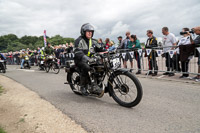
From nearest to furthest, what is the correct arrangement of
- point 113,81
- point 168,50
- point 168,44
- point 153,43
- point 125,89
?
1. point 125,89
2. point 113,81
3. point 168,50
4. point 168,44
5. point 153,43

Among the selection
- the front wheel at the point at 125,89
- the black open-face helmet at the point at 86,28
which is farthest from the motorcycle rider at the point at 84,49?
the front wheel at the point at 125,89

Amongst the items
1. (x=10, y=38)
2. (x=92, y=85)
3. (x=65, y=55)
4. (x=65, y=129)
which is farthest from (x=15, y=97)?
(x=10, y=38)

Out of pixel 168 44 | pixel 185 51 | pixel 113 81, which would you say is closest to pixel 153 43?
pixel 168 44

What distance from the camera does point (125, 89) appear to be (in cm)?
337

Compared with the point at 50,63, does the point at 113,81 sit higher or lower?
lower

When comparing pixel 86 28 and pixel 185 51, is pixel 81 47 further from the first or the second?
pixel 185 51

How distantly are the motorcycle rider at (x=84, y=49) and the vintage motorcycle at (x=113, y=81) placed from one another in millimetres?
140

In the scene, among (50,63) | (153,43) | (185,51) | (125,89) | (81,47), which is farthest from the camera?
(50,63)

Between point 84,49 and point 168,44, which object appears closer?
point 84,49

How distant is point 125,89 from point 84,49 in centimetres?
145

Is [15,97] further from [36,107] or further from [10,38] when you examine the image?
[10,38]

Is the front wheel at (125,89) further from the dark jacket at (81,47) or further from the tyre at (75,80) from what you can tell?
the tyre at (75,80)

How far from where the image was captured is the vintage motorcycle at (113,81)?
10.5 ft

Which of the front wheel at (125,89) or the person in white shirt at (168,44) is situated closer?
the front wheel at (125,89)
